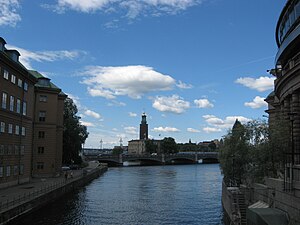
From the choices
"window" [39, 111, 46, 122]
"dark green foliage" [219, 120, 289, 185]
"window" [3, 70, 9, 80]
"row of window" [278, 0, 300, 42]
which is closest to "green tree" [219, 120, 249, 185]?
"dark green foliage" [219, 120, 289, 185]

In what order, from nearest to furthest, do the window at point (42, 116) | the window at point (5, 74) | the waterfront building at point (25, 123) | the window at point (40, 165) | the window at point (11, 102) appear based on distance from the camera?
the window at point (5, 74), the waterfront building at point (25, 123), the window at point (11, 102), the window at point (40, 165), the window at point (42, 116)

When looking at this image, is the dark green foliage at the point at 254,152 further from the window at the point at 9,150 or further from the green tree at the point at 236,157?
the window at the point at 9,150

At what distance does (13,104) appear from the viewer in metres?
54.3

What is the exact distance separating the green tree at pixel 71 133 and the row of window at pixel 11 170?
3757cm

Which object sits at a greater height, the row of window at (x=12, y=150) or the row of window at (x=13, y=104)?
the row of window at (x=13, y=104)

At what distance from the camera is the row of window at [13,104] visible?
5072 cm

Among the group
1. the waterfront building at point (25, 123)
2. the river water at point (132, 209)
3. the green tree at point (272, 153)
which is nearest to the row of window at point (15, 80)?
the waterfront building at point (25, 123)

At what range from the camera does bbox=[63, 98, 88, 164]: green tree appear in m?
96.6

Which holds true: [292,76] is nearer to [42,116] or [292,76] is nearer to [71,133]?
[42,116]

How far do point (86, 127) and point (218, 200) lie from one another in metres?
66.7

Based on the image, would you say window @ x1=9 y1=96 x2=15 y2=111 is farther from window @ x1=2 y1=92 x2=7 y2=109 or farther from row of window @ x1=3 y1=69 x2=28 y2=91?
row of window @ x1=3 y1=69 x2=28 y2=91

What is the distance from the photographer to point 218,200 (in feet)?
182

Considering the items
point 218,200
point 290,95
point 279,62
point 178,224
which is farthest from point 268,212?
point 218,200

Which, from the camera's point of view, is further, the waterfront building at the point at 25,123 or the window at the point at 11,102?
the window at the point at 11,102
